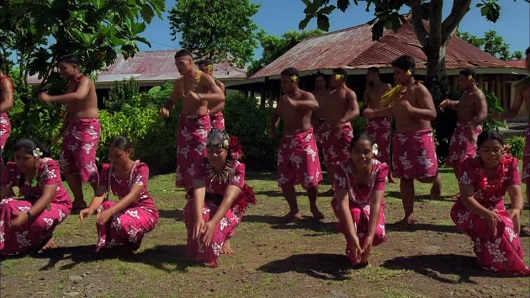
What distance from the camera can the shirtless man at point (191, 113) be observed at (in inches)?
240

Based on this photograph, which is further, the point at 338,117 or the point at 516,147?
the point at 516,147

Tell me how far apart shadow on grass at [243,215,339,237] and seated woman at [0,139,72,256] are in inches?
81.8

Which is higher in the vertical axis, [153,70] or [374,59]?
[153,70]

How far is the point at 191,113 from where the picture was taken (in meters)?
6.21

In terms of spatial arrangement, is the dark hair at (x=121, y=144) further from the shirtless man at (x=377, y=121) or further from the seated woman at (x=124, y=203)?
the shirtless man at (x=377, y=121)

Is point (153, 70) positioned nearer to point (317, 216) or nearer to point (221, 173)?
point (317, 216)

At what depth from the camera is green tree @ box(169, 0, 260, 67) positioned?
104 feet

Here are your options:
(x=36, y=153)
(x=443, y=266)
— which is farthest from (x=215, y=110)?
(x=443, y=266)

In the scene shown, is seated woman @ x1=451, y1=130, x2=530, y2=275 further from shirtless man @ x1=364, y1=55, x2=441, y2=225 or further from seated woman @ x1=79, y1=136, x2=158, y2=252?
seated woman @ x1=79, y1=136, x2=158, y2=252

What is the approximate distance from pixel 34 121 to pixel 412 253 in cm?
590

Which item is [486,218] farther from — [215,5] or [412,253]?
[215,5]

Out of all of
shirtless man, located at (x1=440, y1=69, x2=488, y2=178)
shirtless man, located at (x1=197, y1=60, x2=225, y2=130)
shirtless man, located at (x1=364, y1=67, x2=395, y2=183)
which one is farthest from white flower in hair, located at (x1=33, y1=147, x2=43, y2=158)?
shirtless man, located at (x1=364, y1=67, x2=395, y2=183)

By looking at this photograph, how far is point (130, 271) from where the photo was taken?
13.3 feet

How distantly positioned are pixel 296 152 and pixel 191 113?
3.83 ft
